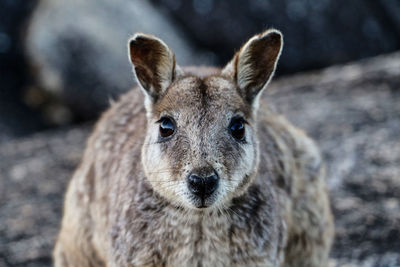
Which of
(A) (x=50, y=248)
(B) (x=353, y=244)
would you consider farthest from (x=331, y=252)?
(A) (x=50, y=248)

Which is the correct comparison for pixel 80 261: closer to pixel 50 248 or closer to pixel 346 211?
pixel 50 248

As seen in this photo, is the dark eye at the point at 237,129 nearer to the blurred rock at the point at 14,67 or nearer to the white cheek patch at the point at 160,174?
the white cheek patch at the point at 160,174

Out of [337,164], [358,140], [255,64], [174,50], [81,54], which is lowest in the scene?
[255,64]

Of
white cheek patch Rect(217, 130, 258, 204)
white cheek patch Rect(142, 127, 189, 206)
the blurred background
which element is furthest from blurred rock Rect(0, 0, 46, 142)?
white cheek patch Rect(217, 130, 258, 204)

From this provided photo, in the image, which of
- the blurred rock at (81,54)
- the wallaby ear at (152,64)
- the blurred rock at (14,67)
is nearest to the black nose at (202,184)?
the wallaby ear at (152,64)

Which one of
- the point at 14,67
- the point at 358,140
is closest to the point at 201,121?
the point at 358,140

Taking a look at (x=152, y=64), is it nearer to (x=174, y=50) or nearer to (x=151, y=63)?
(x=151, y=63)
